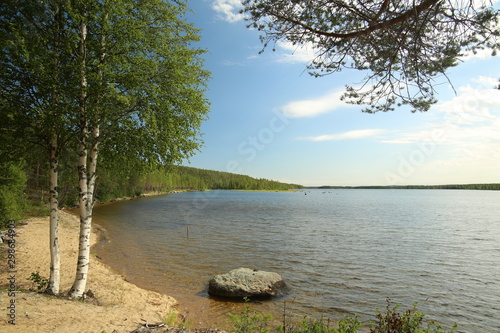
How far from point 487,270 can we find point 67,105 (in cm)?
2387

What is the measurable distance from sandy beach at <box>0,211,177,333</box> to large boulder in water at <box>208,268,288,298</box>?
2.06 meters

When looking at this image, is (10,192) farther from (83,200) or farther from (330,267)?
(330,267)

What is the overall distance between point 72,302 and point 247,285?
6812 millimetres

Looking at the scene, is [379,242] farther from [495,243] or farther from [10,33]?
[10,33]

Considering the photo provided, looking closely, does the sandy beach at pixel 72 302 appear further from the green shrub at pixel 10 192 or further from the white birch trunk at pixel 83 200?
the green shrub at pixel 10 192

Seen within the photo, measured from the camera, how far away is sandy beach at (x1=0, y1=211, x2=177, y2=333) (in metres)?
6.71

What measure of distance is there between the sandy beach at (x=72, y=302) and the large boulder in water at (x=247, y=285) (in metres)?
2.06

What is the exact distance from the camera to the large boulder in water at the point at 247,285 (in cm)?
1235

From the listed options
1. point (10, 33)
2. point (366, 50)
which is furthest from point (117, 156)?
point (366, 50)

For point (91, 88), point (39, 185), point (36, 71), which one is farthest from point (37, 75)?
point (39, 185)

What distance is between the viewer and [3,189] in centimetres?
2014

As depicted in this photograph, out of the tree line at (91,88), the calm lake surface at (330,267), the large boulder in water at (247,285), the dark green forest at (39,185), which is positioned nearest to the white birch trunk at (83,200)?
the tree line at (91,88)

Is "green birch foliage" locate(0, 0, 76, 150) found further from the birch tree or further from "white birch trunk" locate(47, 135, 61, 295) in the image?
"white birch trunk" locate(47, 135, 61, 295)

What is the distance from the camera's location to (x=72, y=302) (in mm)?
8422
